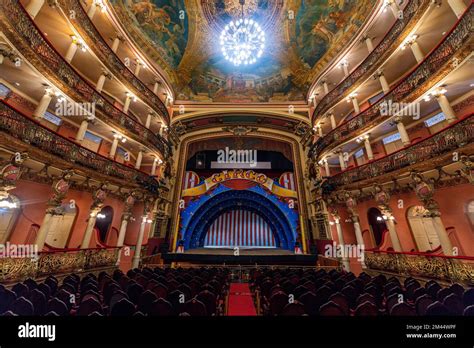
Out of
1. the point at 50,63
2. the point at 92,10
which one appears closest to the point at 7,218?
the point at 50,63

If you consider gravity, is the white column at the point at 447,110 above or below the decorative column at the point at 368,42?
below

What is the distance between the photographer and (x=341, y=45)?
42.2ft

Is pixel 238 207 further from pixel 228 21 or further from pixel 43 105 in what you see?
pixel 228 21

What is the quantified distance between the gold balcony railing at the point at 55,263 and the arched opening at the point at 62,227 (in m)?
2.93

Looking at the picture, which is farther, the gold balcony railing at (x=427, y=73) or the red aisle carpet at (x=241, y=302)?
the gold balcony railing at (x=427, y=73)

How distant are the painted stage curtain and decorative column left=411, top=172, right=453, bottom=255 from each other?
12.2m

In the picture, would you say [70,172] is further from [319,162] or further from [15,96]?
[319,162]

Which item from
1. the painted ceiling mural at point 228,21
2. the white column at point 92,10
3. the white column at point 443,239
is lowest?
the white column at point 443,239

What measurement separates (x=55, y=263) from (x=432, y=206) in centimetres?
1504

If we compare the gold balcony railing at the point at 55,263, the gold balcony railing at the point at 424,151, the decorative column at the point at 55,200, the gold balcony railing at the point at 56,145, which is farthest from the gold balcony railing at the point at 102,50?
the gold balcony railing at the point at 424,151

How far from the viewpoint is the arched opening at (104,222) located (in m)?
11.4

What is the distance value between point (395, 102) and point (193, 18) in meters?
16.0

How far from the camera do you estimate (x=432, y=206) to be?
6945mm

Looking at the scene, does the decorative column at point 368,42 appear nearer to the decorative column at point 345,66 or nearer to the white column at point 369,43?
the white column at point 369,43
